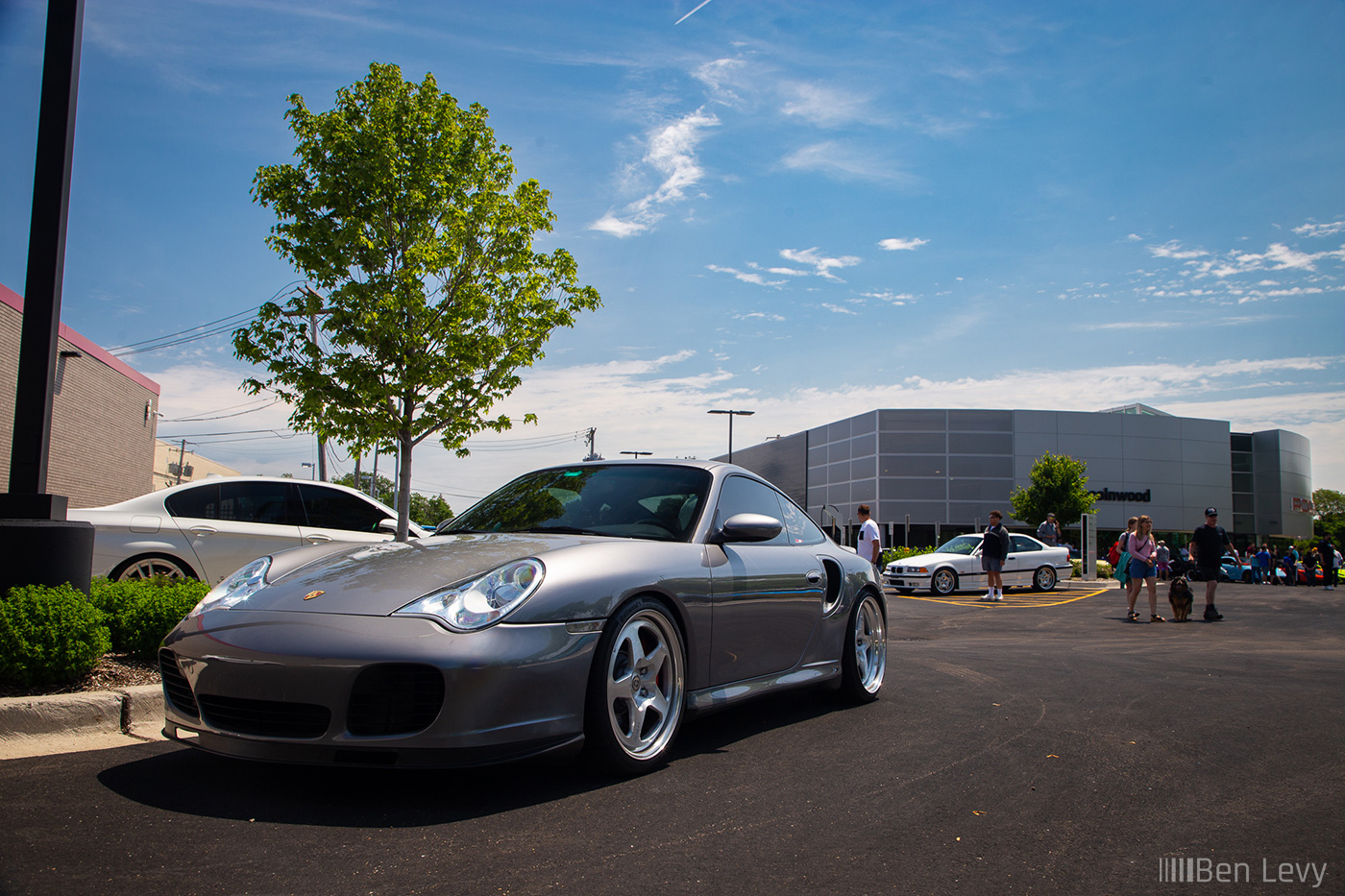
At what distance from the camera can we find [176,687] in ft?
11.0

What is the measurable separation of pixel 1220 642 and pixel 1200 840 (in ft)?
26.7

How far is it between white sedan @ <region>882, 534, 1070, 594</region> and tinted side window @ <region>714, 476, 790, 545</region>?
14.8m

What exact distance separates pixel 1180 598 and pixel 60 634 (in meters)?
13.4

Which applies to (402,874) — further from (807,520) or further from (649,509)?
(807,520)

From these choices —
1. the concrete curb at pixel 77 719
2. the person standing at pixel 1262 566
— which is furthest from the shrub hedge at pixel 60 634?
the person standing at pixel 1262 566

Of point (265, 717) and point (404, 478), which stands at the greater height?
point (404, 478)

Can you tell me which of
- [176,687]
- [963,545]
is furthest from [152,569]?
[963,545]

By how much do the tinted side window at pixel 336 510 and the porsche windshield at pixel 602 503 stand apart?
4.37 metres

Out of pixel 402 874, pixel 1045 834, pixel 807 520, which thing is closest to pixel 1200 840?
pixel 1045 834

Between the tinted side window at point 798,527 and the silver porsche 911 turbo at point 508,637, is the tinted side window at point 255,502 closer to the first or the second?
the silver porsche 911 turbo at point 508,637

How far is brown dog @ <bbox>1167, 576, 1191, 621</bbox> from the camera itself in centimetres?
1274

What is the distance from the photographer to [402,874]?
2.41m

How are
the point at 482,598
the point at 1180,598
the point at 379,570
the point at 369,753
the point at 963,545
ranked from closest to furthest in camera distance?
the point at 369,753, the point at 482,598, the point at 379,570, the point at 1180,598, the point at 963,545

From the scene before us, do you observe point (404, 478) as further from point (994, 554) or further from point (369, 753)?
point (994, 554)
